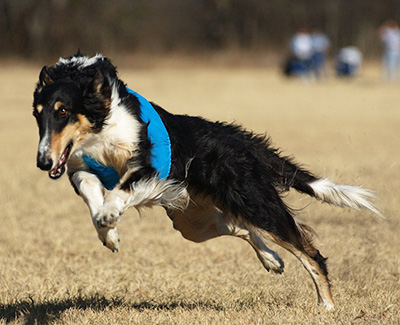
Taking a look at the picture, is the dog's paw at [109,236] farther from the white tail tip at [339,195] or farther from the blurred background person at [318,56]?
the blurred background person at [318,56]

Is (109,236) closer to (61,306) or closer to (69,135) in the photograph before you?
(69,135)

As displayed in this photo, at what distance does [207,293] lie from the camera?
5.34 meters

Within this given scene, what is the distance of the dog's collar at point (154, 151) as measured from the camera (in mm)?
4453

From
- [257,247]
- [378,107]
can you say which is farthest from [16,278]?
[378,107]

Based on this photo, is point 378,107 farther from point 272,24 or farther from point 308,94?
point 272,24

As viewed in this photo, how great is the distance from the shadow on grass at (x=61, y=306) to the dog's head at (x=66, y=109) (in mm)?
1162

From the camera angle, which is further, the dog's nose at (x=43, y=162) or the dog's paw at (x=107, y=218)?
the dog's paw at (x=107, y=218)

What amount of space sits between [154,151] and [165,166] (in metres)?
0.14

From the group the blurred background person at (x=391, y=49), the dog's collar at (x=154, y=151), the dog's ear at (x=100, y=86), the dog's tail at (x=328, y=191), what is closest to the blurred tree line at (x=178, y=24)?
the blurred background person at (x=391, y=49)

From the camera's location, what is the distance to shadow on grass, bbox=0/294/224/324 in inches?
183

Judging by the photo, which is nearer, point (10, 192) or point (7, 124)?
point (10, 192)

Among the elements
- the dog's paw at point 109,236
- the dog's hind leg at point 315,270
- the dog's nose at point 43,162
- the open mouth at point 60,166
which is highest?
the dog's nose at point 43,162

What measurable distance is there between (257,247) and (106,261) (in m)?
1.81

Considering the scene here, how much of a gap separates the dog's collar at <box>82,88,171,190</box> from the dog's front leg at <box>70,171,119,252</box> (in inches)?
2.9
